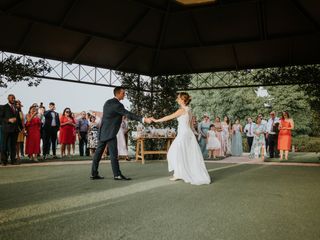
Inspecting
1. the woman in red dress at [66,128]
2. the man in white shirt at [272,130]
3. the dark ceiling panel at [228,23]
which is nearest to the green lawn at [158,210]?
the dark ceiling panel at [228,23]

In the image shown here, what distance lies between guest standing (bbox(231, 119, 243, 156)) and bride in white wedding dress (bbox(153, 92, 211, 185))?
10920mm

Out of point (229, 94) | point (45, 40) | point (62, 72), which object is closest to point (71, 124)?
point (62, 72)

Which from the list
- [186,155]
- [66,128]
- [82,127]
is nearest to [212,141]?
[82,127]

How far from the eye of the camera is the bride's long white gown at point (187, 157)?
7.15 m

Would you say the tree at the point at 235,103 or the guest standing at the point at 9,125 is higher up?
the tree at the point at 235,103

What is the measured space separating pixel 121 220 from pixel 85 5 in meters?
9.46

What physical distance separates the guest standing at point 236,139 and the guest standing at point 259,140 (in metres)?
2.27

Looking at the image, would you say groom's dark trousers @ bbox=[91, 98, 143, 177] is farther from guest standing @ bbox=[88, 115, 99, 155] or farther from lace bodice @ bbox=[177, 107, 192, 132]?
guest standing @ bbox=[88, 115, 99, 155]

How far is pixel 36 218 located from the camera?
12.6 ft

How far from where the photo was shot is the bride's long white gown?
23.5 feet

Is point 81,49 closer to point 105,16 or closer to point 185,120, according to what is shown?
point 105,16

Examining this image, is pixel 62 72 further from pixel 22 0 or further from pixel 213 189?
pixel 213 189

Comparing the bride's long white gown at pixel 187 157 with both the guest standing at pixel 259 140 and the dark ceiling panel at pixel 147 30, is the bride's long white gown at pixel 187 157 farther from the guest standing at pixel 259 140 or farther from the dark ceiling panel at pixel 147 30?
the guest standing at pixel 259 140

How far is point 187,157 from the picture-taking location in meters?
7.42
